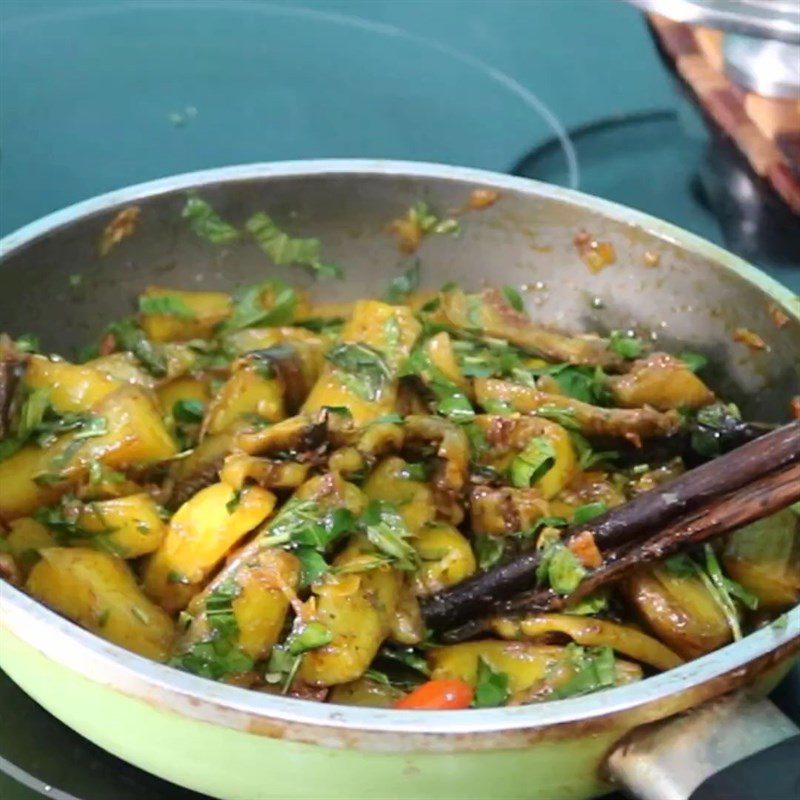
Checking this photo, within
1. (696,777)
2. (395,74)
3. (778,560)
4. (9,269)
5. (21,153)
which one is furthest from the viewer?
(395,74)

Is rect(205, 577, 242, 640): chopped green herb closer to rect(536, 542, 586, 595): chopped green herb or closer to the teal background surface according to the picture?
rect(536, 542, 586, 595): chopped green herb

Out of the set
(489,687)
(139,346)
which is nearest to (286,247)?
(139,346)

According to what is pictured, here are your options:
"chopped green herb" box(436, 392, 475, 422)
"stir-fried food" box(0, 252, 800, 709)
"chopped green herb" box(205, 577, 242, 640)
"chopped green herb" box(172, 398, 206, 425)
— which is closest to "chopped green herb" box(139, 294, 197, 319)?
"stir-fried food" box(0, 252, 800, 709)

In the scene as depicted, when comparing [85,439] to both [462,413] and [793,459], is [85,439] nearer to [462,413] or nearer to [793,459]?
[462,413]

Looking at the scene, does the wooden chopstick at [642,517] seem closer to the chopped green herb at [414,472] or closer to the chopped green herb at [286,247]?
the chopped green herb at [414,472]

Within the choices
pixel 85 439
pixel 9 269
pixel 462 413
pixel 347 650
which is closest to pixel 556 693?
pixel 347 650

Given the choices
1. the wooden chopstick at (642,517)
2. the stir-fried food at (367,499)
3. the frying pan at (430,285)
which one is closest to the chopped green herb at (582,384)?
the stir-fried food at (367,499)

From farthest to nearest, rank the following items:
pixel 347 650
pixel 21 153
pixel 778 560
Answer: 1. pixel 21 153
2. pixel 778 560
3. pixel 347 650
